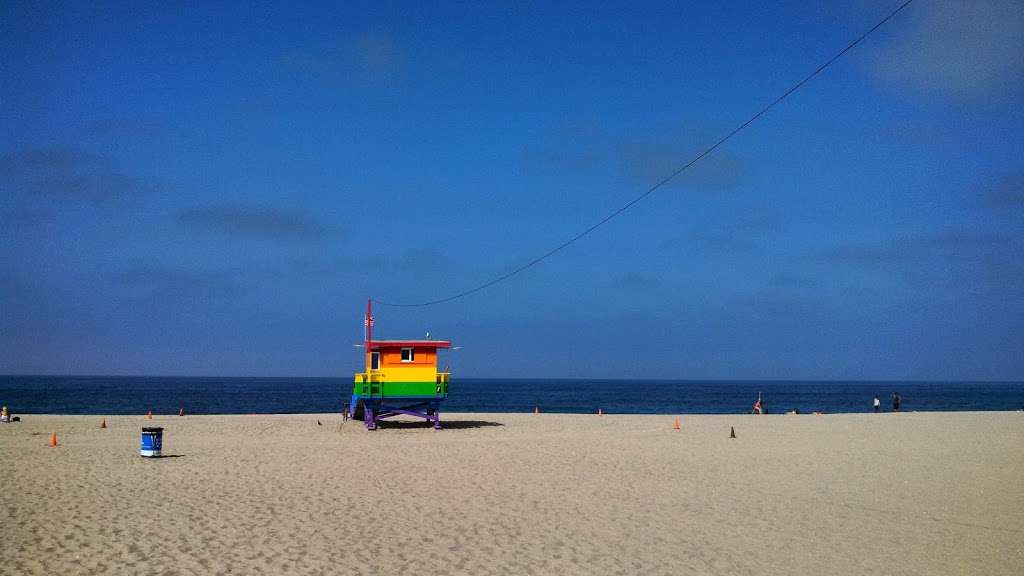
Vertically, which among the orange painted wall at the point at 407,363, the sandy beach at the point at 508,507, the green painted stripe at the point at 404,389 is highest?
the orange painted wall at the point at 407,363

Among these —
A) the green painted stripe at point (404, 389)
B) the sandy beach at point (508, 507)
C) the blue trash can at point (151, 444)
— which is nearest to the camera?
the sandy beach at point (508, 507)

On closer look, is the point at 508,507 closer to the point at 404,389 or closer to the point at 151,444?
the point at 151,444

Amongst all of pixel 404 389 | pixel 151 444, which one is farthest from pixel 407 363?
pixel 151 444

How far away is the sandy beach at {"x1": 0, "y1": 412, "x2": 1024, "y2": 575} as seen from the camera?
10820 millimetres

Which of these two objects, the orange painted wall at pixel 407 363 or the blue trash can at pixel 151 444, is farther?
the orange painted wall at pixel 407 363

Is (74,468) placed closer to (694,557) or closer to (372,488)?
(372,488)

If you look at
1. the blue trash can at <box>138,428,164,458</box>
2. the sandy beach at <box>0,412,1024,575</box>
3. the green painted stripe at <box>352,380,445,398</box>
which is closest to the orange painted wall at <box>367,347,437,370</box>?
the green painted stripe at <box>352,380,445,398</box>

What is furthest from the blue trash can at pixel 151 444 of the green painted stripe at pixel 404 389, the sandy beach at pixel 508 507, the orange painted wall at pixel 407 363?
the orange painted wall at pixel 407 363

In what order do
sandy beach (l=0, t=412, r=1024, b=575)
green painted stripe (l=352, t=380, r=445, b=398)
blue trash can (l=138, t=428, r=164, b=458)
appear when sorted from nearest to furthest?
1. sandy beach (l=0, t=412, r=1024, b=575)
2. blue trash can (l=138, t=428, r=164, b=458)
3. green painted stripe (l=352, t=380, r=445, b=398)

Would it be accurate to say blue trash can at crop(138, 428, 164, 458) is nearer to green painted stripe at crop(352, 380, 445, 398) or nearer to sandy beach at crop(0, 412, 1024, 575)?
sandy beach at crop(0, 412, 1024, 575)

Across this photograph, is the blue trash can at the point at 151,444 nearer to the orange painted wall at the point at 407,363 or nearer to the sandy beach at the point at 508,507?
the sandy beach at the point at 508,507

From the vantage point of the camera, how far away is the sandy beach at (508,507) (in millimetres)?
10820

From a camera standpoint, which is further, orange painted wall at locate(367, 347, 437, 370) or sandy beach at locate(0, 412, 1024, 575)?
orange painted wall at locate(367, 347, 437, 370)

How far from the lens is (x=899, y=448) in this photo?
85.5 ft
